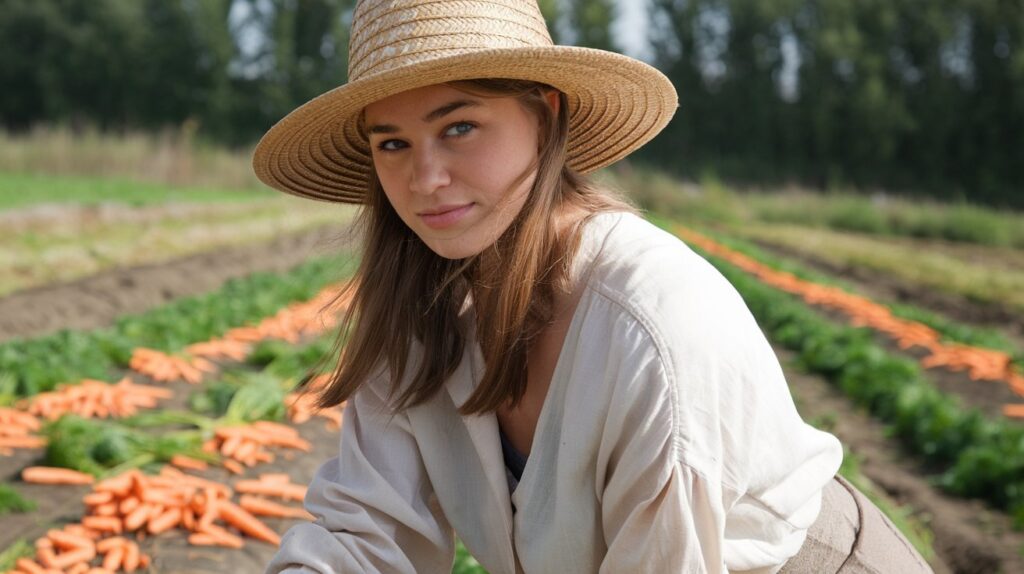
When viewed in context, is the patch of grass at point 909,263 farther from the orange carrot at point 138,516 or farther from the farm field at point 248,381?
the orange carrot at point 138,516

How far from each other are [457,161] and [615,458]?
0.54 m

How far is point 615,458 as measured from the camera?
1.56 metres

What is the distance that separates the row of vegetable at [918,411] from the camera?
4578mm

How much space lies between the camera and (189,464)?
3.78 metres

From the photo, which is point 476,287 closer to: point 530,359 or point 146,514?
point 530,359

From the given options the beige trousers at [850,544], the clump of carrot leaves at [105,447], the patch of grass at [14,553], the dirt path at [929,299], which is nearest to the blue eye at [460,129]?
the beige trousers at [850,544]

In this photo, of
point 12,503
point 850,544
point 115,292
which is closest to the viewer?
point 850,544

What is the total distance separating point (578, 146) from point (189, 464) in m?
2.35

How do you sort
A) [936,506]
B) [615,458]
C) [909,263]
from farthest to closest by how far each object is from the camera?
[909,263]
[936,506]
[615,458]

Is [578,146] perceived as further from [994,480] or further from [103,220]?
[103,220]

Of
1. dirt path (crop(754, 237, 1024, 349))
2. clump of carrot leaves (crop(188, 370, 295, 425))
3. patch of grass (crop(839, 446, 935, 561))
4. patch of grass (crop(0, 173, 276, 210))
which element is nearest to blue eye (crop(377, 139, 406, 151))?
patch of grass (crop(839, 446, 935, 561))

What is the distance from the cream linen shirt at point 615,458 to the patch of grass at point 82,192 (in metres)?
11.7

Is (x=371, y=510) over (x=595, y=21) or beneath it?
beneath

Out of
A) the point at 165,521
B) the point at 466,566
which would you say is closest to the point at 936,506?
the point at 466,566
